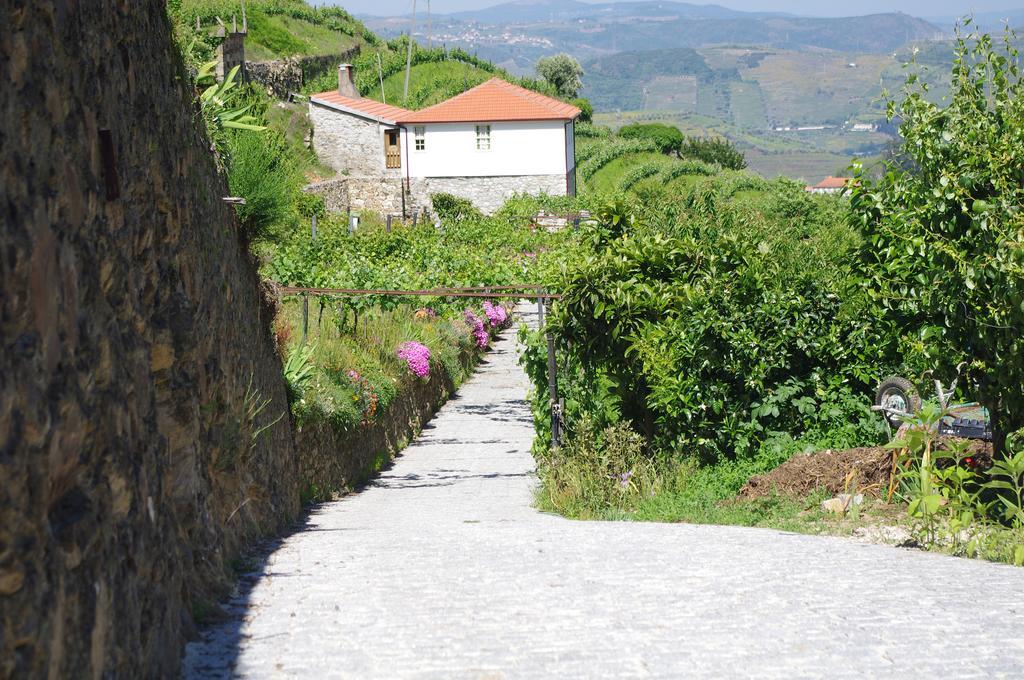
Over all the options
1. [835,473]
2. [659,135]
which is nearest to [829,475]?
[835,473]

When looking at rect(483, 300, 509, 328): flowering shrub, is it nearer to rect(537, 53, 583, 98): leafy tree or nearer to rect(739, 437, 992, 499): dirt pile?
rect(739, 437, 992, 499): dirt pile

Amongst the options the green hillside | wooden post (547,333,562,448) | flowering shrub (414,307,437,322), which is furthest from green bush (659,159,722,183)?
wooden post (547,333,562,448)

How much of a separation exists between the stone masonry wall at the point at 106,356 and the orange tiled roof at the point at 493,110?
46.0 metres

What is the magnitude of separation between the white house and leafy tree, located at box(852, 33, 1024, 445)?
145ft

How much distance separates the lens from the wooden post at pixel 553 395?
1492 centimetres

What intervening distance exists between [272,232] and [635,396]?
228 inches

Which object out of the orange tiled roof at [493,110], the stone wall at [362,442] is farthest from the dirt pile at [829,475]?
the orange tiled roof at [493,110]

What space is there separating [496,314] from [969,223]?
2544cm

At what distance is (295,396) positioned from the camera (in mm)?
12125

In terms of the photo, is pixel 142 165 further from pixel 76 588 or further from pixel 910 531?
pixel 910 531

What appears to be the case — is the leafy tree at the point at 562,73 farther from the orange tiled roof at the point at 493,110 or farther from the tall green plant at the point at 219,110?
the tall green plant at the point at 219,110

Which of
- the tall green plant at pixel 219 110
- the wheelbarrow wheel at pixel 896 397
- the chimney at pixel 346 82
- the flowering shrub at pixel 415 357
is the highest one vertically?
the chimney at pixel 346 82

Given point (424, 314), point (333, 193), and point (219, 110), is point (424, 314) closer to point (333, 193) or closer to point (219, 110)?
point (219, 110)

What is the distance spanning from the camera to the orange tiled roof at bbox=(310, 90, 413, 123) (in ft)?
176
